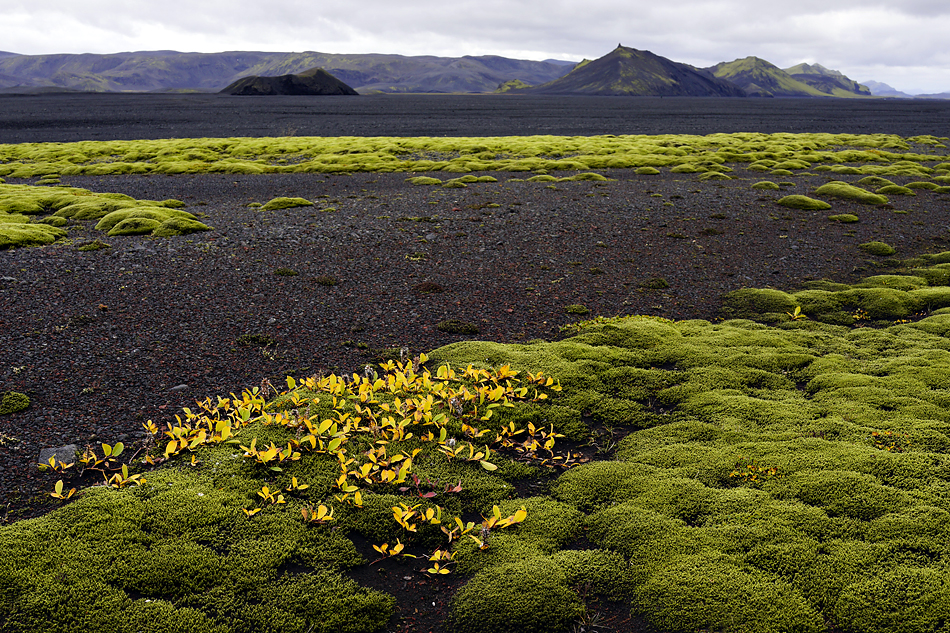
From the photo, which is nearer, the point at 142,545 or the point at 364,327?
the point at 142,545

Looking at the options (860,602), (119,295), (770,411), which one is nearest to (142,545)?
(860,602)

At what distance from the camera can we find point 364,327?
44.0 feet

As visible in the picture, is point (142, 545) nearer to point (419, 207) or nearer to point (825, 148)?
point (419, 207)

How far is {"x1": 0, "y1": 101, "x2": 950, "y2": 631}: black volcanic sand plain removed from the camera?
31.6ft

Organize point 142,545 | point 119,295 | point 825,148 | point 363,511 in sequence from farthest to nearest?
point 825,148, point 119,295, point 363,511, point 142,545

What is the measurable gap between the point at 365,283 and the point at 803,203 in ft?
74.0

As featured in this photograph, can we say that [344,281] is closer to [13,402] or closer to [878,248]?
[13,402]

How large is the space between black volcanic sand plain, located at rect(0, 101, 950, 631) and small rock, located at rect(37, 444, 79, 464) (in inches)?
9.2

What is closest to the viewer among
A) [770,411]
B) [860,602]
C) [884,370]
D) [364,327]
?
[860,602]

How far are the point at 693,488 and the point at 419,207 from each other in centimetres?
2191

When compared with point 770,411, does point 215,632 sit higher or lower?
lower

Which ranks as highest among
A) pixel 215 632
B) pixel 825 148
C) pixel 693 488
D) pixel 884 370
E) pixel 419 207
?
pixel 825 148

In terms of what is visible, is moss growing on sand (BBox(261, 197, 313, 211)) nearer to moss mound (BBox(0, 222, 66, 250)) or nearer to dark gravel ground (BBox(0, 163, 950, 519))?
dark gravel ground (BBox(0, 163, 950, 519))

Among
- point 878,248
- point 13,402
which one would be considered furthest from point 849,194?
point 13,402
